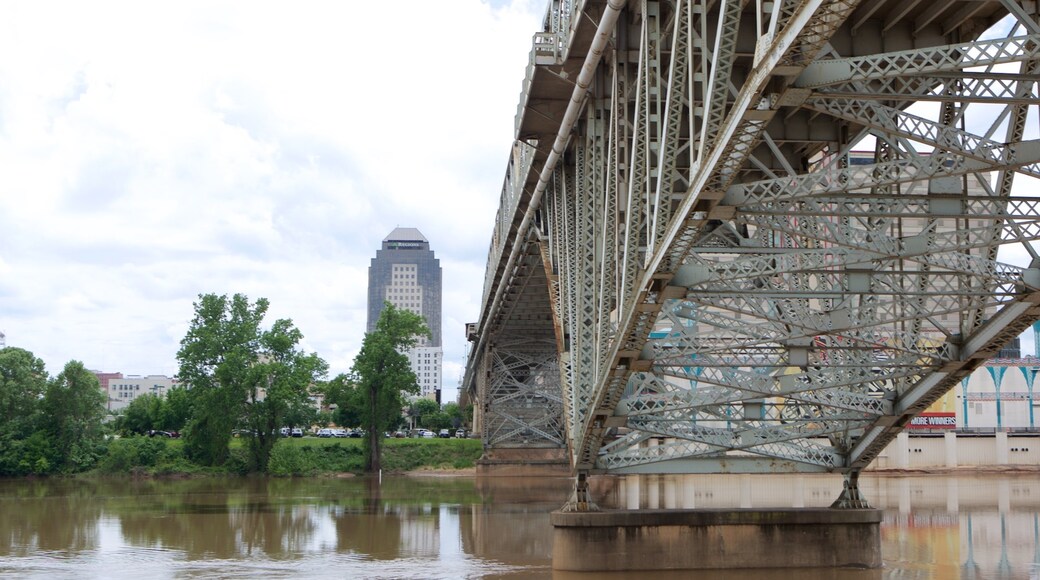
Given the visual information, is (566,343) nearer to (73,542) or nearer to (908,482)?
(73,542)

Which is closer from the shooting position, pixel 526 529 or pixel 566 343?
pixel 566 343

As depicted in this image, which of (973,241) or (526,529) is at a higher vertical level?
(973,241)

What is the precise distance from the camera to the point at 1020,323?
60.4ft

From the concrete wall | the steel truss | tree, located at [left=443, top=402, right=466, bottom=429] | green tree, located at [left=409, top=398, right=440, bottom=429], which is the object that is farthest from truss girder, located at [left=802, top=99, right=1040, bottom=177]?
green tree, located at [left=409, top=398, right=440, bottom=429]

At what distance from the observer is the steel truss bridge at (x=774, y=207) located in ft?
37.6

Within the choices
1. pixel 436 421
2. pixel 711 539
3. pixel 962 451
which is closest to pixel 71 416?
pixel 962 451

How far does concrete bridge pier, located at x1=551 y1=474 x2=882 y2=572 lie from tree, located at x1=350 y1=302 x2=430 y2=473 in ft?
164

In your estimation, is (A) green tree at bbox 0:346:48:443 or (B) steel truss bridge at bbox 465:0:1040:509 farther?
(A) green tree at bbox 0:346:48:443

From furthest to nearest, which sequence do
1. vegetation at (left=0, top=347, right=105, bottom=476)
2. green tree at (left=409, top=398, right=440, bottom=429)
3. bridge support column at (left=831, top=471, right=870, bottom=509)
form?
green tree at (left=409, top=398, right=440, bottom=429) → vegetation at (left=0, top=347, right=105, bottom=476) → bridge support column at (left=831, top=471, right=870, bottom=509)

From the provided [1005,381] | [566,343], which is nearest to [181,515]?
[566,343]

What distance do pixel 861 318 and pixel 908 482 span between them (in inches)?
1698

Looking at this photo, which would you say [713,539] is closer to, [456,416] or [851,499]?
[851,499]

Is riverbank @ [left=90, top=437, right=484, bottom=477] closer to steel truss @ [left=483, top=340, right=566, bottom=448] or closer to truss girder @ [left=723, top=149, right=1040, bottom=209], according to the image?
steel truss @ [left=483, top=340, right=566, bottom=448]

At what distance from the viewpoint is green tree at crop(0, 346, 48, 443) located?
67.0 meters
